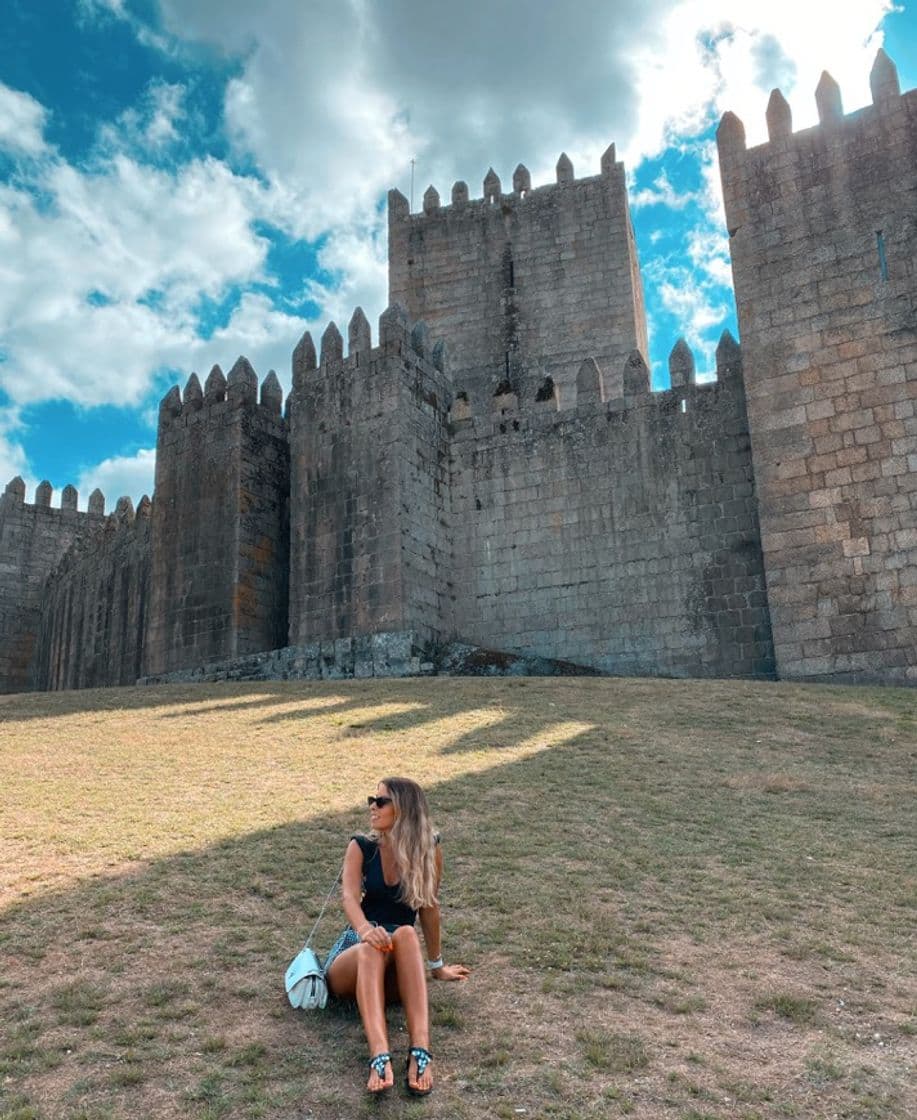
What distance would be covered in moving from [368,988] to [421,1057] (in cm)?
39

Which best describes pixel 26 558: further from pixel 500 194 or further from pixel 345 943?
pixel 345 943

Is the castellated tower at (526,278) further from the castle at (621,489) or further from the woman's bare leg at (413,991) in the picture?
the woman's bare leg at (413,991)

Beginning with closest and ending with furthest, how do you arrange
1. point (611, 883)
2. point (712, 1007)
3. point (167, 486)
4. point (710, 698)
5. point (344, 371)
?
point (712, 1007) < point (611, 883) < point (710, 698) < point (344, 371) < point (167, 486)

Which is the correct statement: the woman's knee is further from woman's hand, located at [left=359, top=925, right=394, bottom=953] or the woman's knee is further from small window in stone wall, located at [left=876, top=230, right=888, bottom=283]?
small window in stone wall, located at [left=876, top=230, right=888, bottom=283]

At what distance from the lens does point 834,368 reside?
15.8 metres

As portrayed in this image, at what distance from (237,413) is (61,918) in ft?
51.3

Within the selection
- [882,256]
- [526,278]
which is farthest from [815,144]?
[526,278]

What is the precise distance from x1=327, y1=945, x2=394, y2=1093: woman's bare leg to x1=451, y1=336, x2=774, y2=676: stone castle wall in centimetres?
1240

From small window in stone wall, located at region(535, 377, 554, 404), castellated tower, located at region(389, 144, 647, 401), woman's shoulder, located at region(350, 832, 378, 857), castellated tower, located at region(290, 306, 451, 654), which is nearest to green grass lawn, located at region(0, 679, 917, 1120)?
woman's shoulder, located at region(350, 832, 378, 857)

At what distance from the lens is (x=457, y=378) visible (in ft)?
88.2

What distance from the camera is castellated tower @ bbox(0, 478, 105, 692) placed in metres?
33.1

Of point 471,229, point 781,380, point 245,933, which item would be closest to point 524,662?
point 781,380

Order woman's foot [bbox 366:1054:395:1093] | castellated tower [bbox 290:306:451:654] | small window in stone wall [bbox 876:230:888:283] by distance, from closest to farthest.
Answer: woman's foot [bbox 366:1054:395:1093] < small window in stone wall [bbox 876:230:888:283] < castellated tower [bbox 290:306:451:654]

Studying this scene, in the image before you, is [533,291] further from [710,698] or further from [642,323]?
[710,698]
